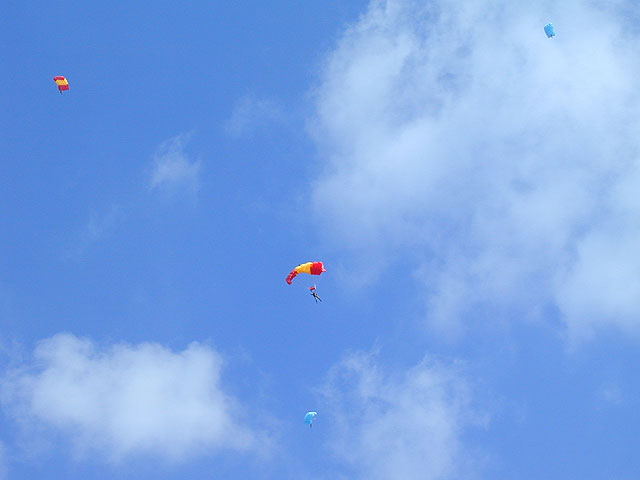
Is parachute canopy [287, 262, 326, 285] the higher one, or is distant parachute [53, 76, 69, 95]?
distant parachute [53, 76, 69, 95]

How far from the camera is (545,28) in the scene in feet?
249

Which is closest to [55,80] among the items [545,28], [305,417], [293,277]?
[293,277]

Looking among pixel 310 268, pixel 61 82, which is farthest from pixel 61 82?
pixel 310 268

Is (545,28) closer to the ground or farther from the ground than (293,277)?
farther from the ground

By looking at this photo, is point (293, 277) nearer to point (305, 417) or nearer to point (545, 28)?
point (305, 417)

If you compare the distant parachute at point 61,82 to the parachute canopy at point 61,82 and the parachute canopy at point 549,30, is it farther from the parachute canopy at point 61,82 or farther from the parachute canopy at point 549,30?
the parachute canopy at point 549,30

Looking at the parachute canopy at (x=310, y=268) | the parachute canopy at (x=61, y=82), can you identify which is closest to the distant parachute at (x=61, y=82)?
the parachute canopy at (x=61, y=82)

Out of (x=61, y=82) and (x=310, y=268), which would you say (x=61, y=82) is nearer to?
(x=61, y=82)

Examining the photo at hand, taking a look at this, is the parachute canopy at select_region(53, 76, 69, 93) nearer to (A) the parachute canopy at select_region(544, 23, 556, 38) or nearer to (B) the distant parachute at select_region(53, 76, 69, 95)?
(B) the distant parachute at select_region(53, 76, 69, 95)

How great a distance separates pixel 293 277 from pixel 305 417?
1749 centimetres

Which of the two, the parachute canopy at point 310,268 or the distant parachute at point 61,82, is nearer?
the parachute canopy at point 310,268

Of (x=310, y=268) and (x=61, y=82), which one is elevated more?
(x=61, y=82)

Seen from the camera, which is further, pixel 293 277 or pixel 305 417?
pixel 305 417

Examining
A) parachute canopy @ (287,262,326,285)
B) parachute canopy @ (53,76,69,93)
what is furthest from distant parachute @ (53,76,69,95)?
parachute canopy @ (287,262,326,285)
